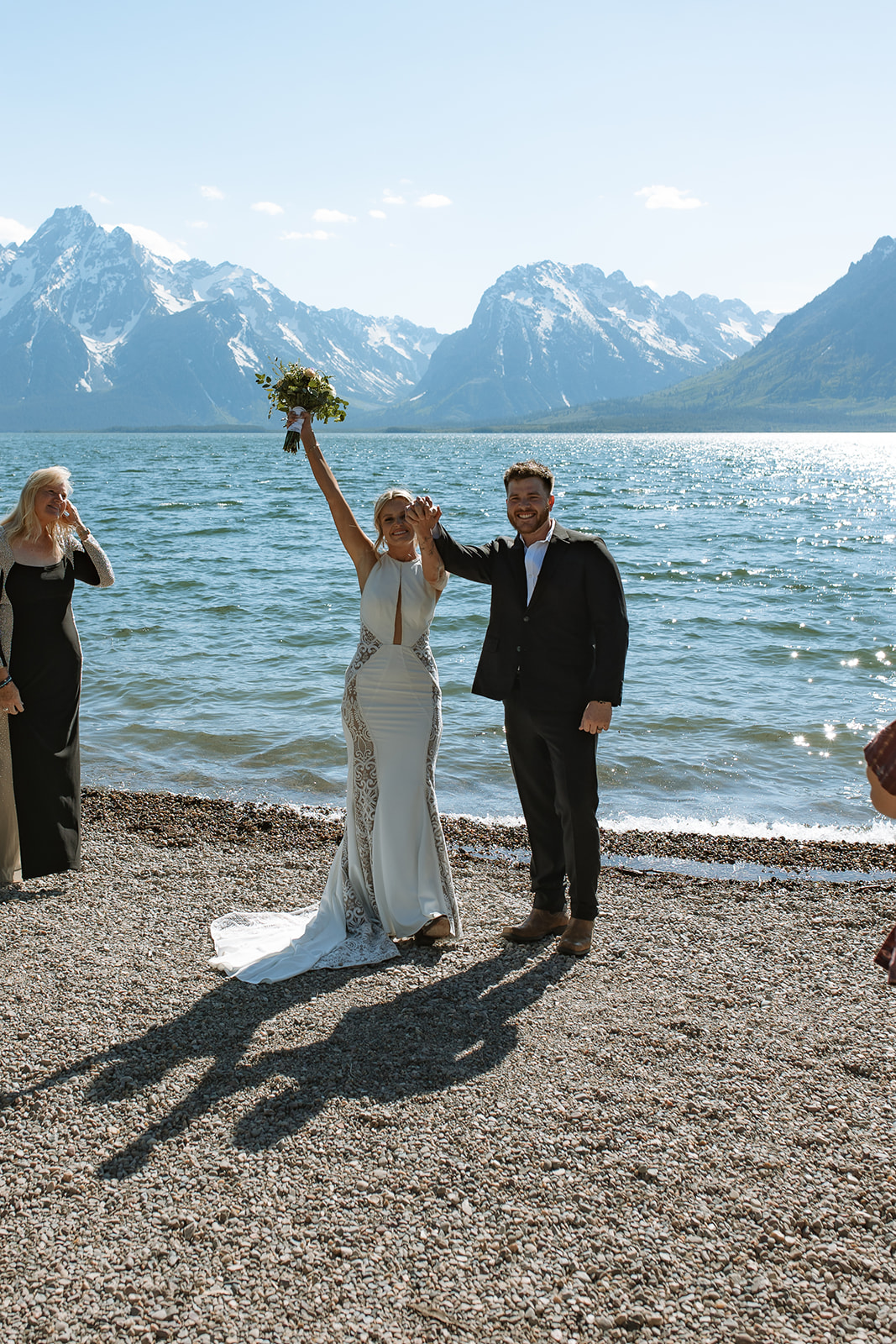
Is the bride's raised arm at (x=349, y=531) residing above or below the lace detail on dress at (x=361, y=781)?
above

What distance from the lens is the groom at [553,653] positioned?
570 cm

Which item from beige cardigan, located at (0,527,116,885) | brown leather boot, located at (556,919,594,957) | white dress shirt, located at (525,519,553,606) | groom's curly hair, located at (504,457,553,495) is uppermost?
groom's curly hair, located at (504,457,553,495)

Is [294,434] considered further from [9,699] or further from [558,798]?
[558,798]

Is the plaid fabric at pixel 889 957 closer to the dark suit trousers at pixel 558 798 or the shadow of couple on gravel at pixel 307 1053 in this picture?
the shadow of couple on gravel at pixel 307 1053

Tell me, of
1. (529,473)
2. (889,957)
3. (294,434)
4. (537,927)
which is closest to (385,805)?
(537,927)

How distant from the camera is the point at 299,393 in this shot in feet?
21.5

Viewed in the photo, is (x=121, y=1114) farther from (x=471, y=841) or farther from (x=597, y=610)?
(x=471, y=841)

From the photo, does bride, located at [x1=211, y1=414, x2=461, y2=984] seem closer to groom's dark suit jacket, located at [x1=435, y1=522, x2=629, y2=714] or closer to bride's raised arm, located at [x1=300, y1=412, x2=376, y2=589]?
bride's raised arm, located at [x1=300, y1=412, x2=376, y2=589]

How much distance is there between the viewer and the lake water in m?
10.6

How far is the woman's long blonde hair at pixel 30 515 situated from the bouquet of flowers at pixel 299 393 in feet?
5.09

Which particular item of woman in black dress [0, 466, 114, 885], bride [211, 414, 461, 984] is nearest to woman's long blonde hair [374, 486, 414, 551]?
bride [211, 414, 461, 984]

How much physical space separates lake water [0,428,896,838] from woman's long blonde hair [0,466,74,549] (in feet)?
13.3

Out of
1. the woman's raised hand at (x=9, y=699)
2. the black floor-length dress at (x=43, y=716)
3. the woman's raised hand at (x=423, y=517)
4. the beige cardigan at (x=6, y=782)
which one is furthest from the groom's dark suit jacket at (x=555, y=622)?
the woman's raised hand at (x=9, y=699)

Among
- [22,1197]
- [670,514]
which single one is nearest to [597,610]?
[22,1197]
